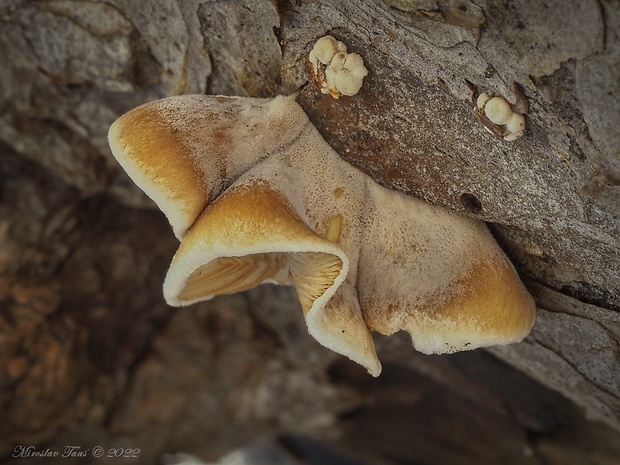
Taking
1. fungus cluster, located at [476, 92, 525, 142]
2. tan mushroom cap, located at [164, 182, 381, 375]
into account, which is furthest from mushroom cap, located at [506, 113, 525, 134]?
tan mushroom cap, located at [164, 182, 381, 375]

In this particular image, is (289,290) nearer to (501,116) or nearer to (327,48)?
(327,48)

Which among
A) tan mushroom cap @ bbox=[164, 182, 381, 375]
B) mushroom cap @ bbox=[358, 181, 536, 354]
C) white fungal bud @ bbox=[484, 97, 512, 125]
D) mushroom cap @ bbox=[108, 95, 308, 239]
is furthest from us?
mushroom cap @ bbox=[358, 181, 536, 354]

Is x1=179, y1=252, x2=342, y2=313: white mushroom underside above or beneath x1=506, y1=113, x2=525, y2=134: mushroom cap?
beneath

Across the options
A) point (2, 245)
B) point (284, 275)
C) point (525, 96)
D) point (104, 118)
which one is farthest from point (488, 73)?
point (2, 245)

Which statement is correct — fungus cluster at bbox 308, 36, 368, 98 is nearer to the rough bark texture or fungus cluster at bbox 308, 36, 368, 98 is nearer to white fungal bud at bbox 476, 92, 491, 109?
the rough bark texture

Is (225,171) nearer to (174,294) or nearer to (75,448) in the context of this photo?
(174,294)

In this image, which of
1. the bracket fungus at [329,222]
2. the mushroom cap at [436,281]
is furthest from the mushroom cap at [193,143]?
the mushroom cap at [436,281]

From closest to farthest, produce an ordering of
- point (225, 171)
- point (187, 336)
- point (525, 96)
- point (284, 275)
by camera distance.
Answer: point (525, 96), point (225, 171), point (284, 275), point (187, 336)
